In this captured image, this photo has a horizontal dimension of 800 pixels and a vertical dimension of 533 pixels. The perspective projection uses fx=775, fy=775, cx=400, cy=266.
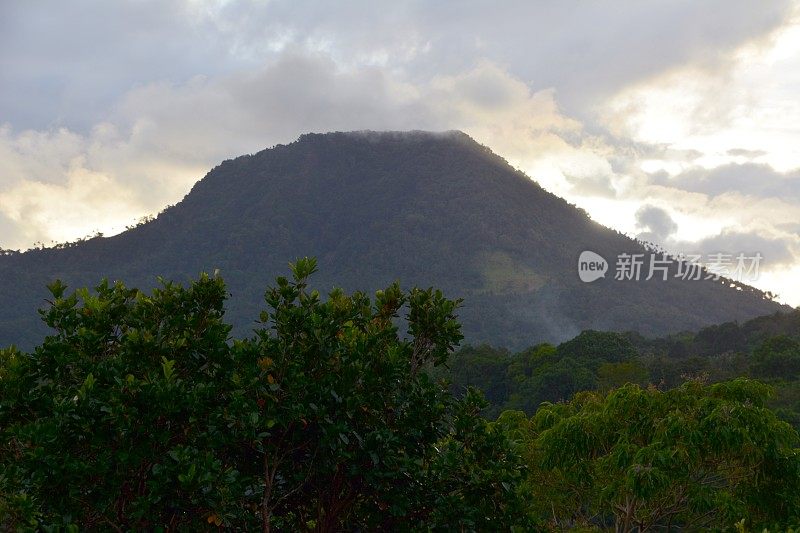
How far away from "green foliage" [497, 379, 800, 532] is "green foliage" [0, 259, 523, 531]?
3.06 metres

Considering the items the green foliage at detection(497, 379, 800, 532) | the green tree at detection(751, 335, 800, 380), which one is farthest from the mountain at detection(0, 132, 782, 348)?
the green foliage at detection(497, 379, 800, 532)

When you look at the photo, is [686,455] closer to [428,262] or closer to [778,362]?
[778,362]

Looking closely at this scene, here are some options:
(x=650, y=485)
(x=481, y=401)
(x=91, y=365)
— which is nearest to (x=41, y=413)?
(x=91, y=365)

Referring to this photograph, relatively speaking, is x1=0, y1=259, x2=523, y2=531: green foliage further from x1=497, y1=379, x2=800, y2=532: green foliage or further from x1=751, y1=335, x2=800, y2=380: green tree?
x1=751, y1=335, x2=800, y2=380: green tree

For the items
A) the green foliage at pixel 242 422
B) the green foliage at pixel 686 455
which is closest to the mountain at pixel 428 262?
the green foliage at pixel 686 455

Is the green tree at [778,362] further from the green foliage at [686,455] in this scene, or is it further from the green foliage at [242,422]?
the green foliage at [242,422]

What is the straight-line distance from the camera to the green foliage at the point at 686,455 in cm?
1110

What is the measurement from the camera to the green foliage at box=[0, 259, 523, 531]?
6.26 m

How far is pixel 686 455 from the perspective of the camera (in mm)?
11219

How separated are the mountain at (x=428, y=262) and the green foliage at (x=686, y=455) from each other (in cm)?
12000

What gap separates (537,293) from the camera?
156875mm

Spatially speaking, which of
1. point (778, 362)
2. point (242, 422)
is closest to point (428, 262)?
point (778, 362)

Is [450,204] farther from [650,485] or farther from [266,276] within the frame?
[650,485]

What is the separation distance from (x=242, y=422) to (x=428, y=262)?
540 ft
